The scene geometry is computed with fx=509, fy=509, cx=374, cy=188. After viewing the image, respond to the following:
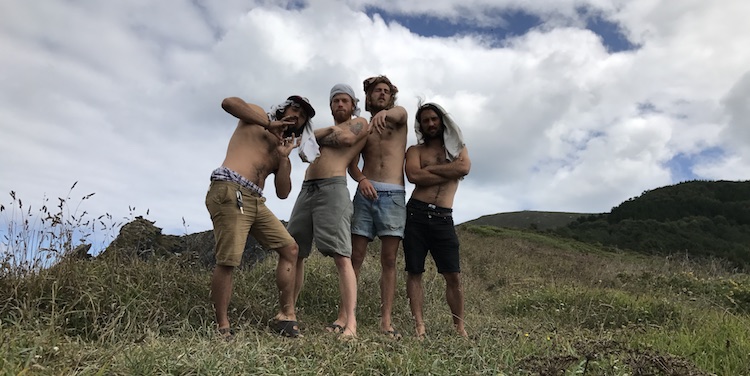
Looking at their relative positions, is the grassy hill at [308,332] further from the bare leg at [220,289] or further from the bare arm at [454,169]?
the bare arm at [454,169]

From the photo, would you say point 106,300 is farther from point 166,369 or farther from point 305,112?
point 305,112

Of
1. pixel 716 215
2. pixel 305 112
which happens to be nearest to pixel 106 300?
pixel 305 112

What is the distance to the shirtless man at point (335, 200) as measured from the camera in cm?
421

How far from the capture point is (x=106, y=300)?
3998 mm

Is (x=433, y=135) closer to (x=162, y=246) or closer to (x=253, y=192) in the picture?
(x=253, y=192)

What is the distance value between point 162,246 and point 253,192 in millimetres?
2942

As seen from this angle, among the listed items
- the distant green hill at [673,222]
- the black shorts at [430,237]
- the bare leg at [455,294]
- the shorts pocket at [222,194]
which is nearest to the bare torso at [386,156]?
the black shorts at [430,237]

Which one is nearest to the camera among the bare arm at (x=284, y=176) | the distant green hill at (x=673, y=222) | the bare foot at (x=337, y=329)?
the bare foot at (x=337, y=329)

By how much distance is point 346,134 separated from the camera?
4.34m

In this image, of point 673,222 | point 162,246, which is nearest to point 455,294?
point 162,246

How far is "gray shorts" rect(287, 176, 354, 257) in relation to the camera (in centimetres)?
420

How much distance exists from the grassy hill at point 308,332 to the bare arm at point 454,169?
1313 millimetres

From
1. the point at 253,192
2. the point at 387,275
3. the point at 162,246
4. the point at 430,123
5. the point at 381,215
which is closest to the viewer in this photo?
the point at 253,192

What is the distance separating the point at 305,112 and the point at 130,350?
8.01ft
